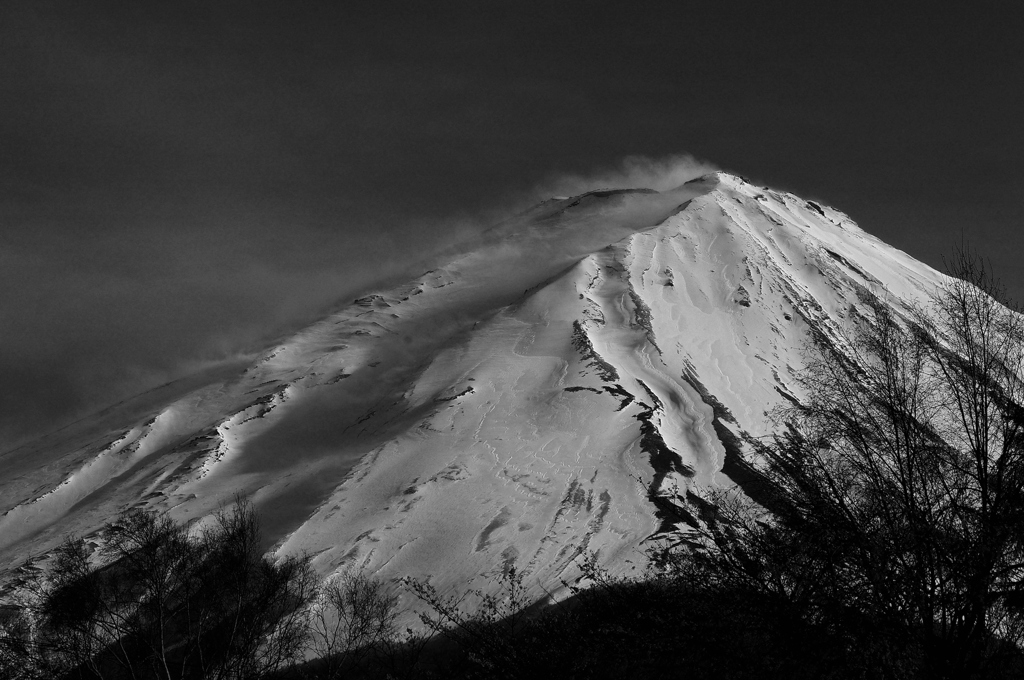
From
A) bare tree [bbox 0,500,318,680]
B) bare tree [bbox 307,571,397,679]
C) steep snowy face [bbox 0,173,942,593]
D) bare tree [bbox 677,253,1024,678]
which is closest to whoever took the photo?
bare tree [bbox 677,253,1024,678]

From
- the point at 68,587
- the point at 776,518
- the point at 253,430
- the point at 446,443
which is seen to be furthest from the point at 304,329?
the point at 776,518

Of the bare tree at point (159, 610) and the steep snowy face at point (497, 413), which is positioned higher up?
the steep snowy face at point (497, 413)

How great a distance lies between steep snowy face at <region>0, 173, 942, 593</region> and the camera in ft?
97.0

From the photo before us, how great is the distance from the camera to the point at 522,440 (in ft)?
115

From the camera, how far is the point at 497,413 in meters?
37.7

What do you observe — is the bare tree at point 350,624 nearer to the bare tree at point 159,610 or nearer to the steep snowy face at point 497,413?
the bare tree at point 159,610

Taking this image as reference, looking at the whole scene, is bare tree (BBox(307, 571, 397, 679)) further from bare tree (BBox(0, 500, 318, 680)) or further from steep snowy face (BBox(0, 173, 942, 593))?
steep snowy face (BBox(0, 173, 942, 593))

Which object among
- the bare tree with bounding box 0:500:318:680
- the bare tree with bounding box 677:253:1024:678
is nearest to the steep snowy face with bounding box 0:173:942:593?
the bare tree with bounding box 0:500:318:680

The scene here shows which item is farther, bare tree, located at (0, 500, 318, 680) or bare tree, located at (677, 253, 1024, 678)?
bare tree, located at (0, 500, 318, 680)

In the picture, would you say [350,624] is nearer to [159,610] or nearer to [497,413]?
[159,610]

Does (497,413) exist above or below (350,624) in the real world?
above

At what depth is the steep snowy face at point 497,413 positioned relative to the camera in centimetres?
2956

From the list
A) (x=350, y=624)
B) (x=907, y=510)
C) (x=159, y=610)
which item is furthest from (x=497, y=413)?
(x=907, y=510)

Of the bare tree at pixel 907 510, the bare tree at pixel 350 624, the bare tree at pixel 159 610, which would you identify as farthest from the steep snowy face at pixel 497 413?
the bare tree at pixel 907 510
